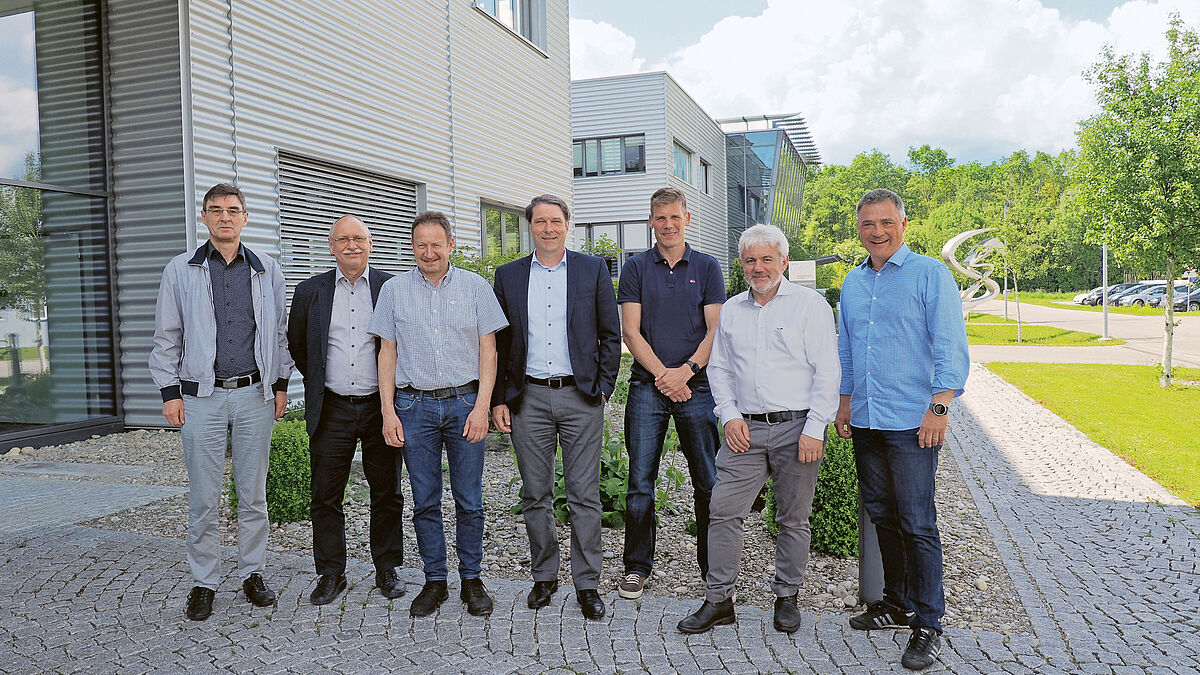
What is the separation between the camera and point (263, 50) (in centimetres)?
970

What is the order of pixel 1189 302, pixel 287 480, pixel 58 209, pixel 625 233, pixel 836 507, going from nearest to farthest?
pixel 836 507 → pixel 287 480 → pixel 58 209 → pixel 625 233 → pixel 1189 302

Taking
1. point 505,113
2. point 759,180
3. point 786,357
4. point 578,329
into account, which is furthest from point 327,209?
point 759,180

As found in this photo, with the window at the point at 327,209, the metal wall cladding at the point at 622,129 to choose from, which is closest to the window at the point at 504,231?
the window at the point at 327,209

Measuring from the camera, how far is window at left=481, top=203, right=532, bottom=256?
15.3 m

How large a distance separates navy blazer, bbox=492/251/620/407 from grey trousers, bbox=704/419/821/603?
771 mm

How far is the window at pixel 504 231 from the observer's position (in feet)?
50.1

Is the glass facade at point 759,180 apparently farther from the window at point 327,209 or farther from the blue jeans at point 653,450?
the blue jeans at point 653,450

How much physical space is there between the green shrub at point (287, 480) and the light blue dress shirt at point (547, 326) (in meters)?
2.45

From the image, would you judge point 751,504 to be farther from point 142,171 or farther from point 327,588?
point 142,171

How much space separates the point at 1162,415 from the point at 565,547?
9.01 m

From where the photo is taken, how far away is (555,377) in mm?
4234

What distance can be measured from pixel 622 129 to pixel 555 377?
25.8 meters

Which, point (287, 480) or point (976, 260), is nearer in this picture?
point (287, 480)

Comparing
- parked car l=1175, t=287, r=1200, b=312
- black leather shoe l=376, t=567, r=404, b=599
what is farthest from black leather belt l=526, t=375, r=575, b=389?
parked car l=1175, t=287, r=1200, b=312
